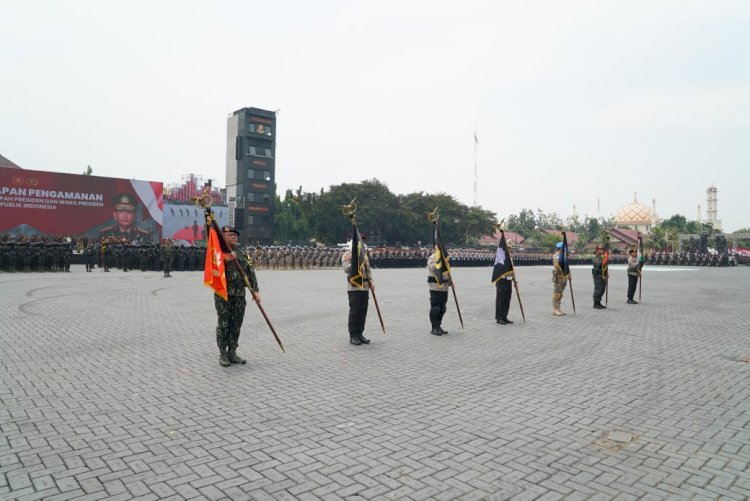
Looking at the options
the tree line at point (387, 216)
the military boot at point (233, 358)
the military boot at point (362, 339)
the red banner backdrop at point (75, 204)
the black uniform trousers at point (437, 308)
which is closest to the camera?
the military boot at point (233, 358)

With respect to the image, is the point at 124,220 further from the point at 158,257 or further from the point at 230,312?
the point at 230,312

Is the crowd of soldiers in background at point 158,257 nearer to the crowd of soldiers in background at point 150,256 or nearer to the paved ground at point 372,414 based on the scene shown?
the crowd of soldiers in background at point 150,256

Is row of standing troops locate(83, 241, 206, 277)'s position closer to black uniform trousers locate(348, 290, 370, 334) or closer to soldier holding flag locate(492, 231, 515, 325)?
soldier holding flag locate(492, 231, 515, 325)

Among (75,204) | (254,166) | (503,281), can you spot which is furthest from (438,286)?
(254,166)

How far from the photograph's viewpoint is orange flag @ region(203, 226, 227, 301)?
6.55m

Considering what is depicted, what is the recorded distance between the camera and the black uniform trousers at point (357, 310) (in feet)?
27.2

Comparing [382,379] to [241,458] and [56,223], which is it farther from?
[56,223]

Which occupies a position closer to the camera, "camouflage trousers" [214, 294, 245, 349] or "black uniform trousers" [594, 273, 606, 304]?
"camouflage trousers" [214, 294, 245, 349]

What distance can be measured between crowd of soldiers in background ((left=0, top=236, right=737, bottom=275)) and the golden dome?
80663 mm

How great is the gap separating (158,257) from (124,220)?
1753 centimetres

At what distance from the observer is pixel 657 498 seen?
128 inches

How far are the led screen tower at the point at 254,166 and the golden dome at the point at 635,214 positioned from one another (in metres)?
89.9

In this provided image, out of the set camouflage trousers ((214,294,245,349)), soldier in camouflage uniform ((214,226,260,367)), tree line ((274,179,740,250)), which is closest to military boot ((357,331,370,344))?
soldier in camouflage uniform ((214,226,260,367))

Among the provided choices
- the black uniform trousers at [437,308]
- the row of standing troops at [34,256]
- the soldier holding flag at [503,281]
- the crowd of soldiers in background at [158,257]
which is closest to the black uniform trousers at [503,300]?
the soldier holding flag at [503,281]
